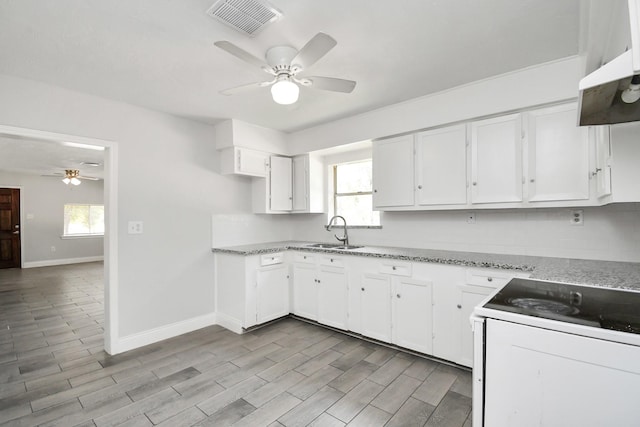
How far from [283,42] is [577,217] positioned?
8.43ft

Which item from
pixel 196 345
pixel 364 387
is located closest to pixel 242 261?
pixel 196 345

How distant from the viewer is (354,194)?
3.93 metres

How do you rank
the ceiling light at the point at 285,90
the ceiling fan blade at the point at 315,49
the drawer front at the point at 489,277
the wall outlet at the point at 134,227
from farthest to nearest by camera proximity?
the wall outlet at the point at 134,227
the drawer front at the point at 489,277
the ceiling light at the point at 285,90
the ceiling fan blade at the point at 315,49

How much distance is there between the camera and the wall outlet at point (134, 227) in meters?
2.93

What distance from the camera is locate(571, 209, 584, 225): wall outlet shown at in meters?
2.34

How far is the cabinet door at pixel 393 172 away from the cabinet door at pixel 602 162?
1.35m

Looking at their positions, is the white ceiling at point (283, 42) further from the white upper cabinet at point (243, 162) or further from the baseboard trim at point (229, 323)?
the baseboard trim at point (229, 323)

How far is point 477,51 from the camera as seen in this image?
2066 millimetres

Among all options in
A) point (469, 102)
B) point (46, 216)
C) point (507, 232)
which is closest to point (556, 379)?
point (507, 232)

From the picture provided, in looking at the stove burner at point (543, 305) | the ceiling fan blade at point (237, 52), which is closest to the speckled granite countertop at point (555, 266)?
the stove burner at point (543, 305)

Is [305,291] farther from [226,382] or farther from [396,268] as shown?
[226,382]

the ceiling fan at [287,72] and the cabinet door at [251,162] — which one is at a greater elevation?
the ceiling fan at [287,72]

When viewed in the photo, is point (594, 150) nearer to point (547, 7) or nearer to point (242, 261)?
point (547, 7)

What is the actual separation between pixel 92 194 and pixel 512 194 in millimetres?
10299
